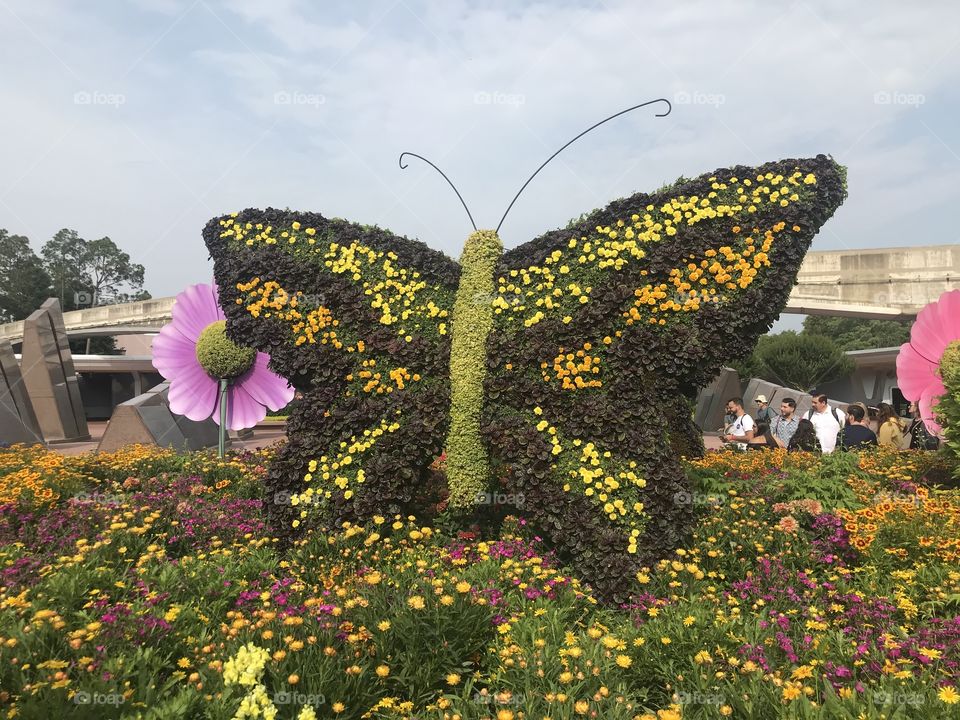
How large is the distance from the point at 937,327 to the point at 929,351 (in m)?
0.28

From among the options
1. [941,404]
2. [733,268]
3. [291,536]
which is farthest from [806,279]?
[291,536]

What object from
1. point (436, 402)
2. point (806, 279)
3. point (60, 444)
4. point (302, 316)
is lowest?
point (60, 444)

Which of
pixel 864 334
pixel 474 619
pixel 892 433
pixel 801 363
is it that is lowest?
pixel 474 619

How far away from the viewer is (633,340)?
5.07m

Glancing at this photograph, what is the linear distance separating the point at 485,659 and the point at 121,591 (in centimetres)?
247

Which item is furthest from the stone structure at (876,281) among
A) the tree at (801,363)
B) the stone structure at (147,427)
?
the stone structure at (147,427)

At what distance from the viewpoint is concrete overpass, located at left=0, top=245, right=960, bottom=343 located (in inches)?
1053

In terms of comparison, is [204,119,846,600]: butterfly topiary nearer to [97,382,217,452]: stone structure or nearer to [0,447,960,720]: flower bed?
[0,447,960,720]: flower bed

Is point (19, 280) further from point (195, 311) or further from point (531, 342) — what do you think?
point (531, 342)

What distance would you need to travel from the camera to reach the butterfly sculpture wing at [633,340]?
487cm

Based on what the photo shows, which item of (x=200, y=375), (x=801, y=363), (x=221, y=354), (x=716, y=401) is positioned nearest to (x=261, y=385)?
(x=221, y=354)

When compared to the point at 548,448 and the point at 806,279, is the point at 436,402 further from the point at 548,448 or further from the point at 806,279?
the point at 806,279

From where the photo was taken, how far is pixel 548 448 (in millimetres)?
5078

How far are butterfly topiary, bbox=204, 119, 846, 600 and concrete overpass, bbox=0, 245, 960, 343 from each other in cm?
2539
